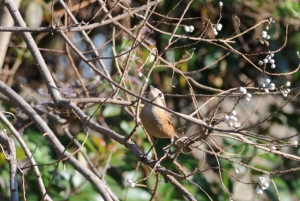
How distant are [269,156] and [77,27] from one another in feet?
7.08

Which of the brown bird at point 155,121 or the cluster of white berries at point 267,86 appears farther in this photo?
the brown bird at point 155,121

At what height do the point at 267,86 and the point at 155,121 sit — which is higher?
the point at 155,121

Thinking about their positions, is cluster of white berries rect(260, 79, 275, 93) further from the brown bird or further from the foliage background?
the foliage background

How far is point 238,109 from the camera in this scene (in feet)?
13.4

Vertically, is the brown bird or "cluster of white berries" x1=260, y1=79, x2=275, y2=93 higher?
the brown bird

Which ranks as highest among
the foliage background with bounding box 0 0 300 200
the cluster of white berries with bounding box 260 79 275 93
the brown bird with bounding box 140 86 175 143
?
the foliage background with bounding box 0 0 300 200

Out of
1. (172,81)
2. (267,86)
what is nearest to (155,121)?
(267,86)

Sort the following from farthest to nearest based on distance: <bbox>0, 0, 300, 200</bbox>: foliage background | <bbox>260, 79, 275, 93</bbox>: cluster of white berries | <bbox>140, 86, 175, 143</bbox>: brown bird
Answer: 1. <bbox>0, 0, 300, 200</bbox>: foliage background
2. <bbox>140, 86, 175, 143</bbox>: brown bird
3. <bbox>260, 79, 275, 93</bbox>: cluster of white berries

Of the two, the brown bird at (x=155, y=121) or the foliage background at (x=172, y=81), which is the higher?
the foliage background at (x=172, y=81)

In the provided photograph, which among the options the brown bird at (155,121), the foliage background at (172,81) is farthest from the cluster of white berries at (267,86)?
the foliage background at (172,81)

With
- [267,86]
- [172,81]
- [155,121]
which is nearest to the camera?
[267,86]

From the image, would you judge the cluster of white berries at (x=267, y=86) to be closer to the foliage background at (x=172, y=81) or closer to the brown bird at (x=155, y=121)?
the brown bird at (x=155, y=121)

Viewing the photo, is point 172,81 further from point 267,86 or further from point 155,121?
point 267,86

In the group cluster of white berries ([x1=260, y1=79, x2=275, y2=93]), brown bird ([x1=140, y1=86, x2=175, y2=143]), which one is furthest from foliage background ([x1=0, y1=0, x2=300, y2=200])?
cluster of white berries ([x1=260, y1=79, x2=275, y2=93])
